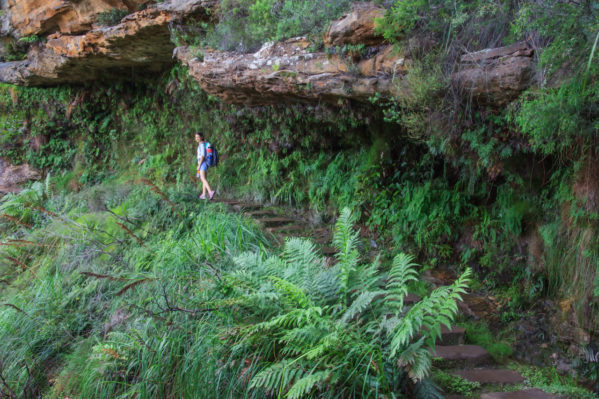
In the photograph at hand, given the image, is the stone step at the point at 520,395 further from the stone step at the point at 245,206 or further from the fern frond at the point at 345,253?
the stone step at the point at 245,206

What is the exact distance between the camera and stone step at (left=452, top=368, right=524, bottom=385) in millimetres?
3990

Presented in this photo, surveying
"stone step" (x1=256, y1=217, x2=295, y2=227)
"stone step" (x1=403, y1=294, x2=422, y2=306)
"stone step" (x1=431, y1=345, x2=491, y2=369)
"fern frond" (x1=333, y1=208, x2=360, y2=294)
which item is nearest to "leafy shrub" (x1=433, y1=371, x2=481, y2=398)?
"stone step" (x1=431, y1=345, x2=491, y2=369)

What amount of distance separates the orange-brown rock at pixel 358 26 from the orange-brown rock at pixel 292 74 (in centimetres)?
25

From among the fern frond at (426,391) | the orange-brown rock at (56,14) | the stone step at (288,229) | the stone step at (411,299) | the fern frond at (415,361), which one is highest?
the orange-brown rock at (56,14)

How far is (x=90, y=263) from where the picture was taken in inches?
257

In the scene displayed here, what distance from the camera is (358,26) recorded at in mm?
5629

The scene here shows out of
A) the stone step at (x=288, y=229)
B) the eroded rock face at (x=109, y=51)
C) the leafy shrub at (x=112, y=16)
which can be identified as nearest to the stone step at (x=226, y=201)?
the stone step at (x=288, y=229)

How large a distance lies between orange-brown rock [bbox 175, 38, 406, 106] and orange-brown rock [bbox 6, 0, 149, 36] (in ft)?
10.7

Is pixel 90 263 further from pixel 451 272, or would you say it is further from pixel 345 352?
pixel 451 272

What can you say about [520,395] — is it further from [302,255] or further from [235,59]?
[235,59]

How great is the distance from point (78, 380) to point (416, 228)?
5.03 metres

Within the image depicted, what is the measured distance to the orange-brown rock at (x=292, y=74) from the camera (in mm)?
5594

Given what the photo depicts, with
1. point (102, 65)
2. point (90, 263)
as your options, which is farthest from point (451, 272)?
point (102, 65)

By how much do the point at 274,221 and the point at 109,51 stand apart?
6.39 m
